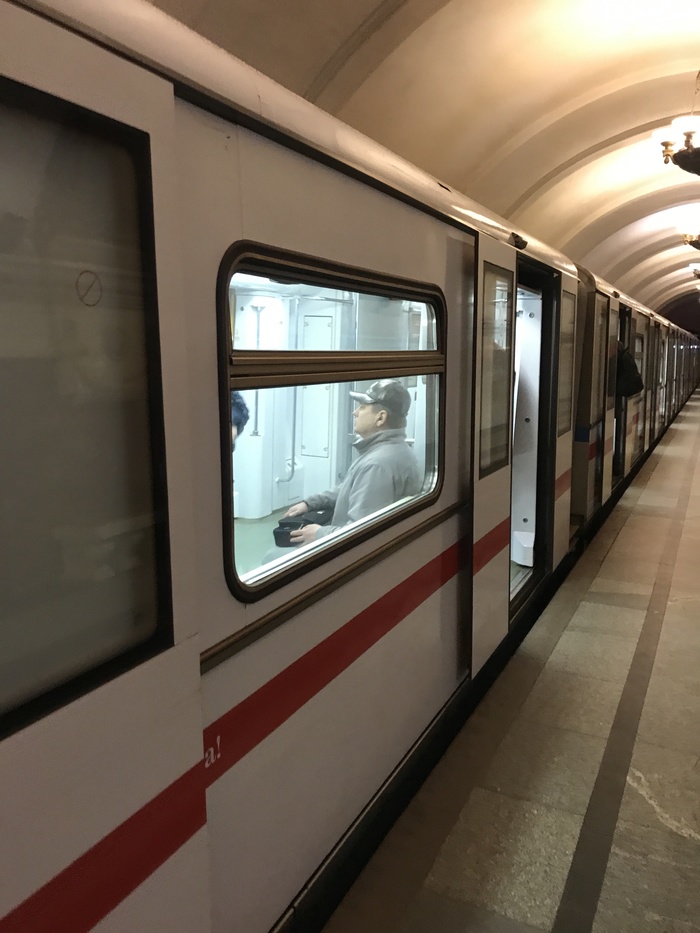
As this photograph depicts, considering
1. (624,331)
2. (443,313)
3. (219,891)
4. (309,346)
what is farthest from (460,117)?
(219,891)

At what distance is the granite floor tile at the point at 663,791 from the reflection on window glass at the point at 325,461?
1.60 metres

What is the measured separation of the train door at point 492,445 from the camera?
3.40 metres

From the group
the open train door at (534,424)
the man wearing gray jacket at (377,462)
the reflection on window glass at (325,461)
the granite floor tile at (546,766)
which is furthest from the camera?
the open train door at (534,424)

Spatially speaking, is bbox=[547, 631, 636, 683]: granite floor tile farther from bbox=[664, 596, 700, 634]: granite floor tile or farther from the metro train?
the metro train

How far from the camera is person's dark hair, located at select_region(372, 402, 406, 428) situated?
289 centimetres

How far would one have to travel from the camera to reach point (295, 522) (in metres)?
2.48

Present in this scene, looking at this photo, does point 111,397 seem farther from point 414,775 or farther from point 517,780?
point 517,780

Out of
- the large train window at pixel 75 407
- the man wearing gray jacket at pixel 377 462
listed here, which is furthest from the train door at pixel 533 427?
the large train window at pixel 75 407

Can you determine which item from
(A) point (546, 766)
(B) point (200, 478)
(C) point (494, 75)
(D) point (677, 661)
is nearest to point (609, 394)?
(C) point (494, 75)

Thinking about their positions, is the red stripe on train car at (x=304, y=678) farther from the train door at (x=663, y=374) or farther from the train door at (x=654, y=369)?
the train door at (x=663, y=374)

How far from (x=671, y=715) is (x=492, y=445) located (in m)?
1.73

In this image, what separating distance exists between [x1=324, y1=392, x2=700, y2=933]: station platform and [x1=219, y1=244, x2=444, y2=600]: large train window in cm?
129

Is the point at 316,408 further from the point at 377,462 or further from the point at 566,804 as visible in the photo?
the point at 566,804

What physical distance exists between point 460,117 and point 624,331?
11.2ft
